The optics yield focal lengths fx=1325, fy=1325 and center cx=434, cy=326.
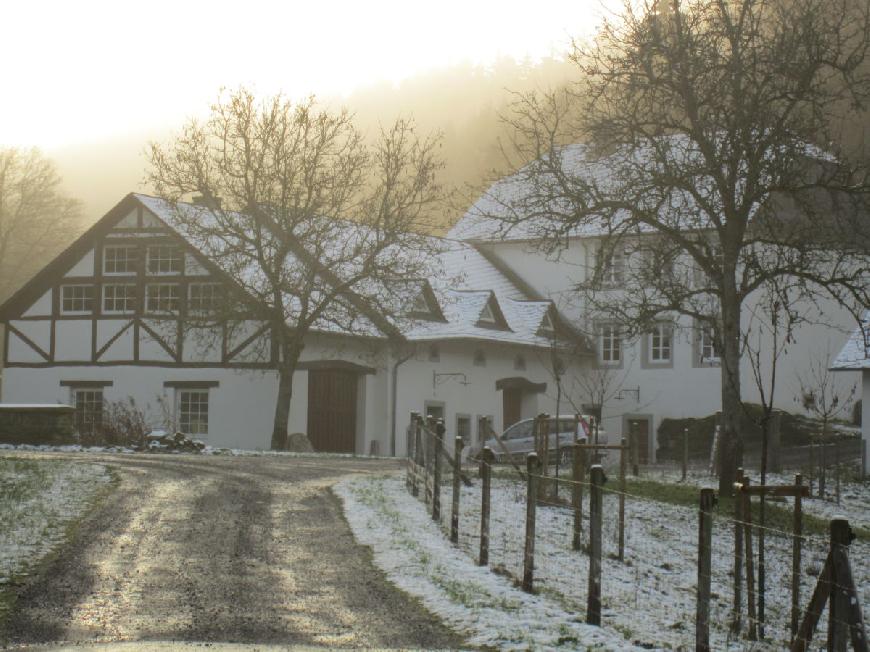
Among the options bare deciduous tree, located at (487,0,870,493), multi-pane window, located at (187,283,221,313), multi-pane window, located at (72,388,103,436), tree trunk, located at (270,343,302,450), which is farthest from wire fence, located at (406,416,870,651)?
multi-pane window, located at (72,388,103,436)

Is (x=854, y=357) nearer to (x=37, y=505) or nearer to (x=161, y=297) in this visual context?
(x=161, y=297)

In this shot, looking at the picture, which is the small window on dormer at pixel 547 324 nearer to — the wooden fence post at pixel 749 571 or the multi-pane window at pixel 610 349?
the multi-pane window at pixel 610 349

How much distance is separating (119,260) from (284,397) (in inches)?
297

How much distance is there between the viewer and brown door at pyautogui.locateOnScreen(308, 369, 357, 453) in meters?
39.2

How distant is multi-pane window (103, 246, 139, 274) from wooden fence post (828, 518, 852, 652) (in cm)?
3421

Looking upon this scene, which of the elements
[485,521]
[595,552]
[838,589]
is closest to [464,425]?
[485,521]

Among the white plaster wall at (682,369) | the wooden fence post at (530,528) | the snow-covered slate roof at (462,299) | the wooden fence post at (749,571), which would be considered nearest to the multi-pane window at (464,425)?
the snow-covered slate roof at (462,299)

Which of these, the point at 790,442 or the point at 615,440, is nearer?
the point at 790,442

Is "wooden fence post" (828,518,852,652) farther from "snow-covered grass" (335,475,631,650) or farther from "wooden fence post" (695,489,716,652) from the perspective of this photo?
"snow-covered grass" (335,475,631,650)

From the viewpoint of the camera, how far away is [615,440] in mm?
47500

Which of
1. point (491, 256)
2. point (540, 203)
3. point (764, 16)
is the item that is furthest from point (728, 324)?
point (491, 256)

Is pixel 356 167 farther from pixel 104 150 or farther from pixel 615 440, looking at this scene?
pixel 104 150

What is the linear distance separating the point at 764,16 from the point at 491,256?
29.3 m

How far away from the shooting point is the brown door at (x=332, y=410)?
3922 centimetres
